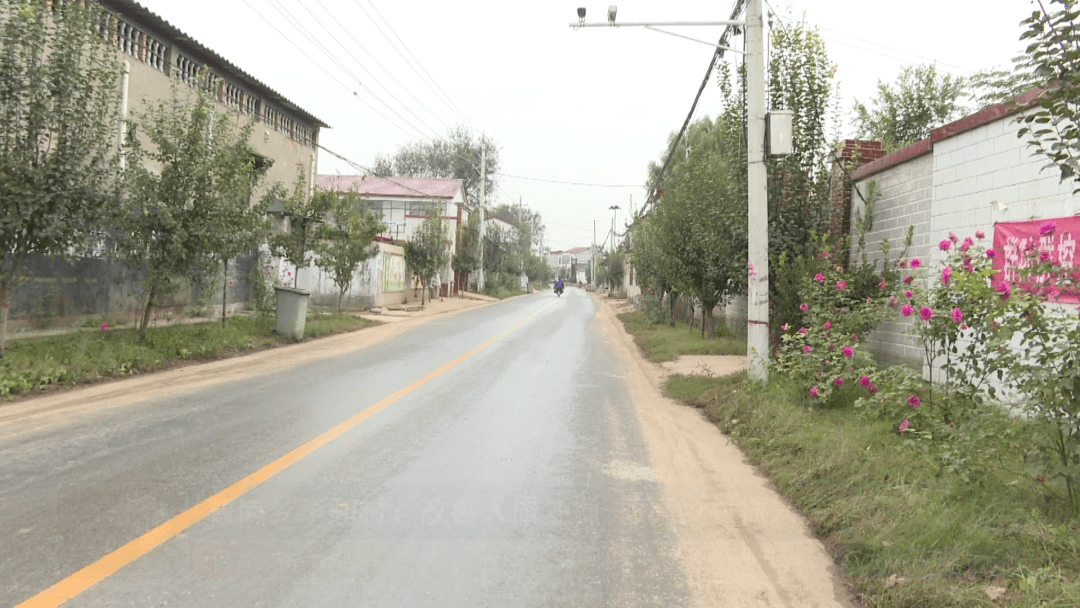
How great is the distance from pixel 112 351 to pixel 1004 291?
36.4 ft

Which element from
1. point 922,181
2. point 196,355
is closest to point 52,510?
point 196,355

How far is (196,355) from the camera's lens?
1241 centimetres

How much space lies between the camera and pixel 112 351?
35.2ft

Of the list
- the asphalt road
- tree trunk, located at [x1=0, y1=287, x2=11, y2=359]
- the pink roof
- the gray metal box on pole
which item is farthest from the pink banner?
the pink roof

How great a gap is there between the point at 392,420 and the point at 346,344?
895 cm

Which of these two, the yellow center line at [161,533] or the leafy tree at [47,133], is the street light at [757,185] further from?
the leafy tree at [47,133]

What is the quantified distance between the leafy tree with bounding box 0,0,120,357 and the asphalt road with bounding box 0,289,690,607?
349 centimetres

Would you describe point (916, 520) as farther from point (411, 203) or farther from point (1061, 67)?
point (411, 203)

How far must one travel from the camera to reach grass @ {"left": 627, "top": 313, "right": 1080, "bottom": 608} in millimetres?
3520

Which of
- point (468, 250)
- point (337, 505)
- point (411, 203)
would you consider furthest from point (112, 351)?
point (411, 203)

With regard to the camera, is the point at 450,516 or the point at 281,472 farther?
the point at 281,472

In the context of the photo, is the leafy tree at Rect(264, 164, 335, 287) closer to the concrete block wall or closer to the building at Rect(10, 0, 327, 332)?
the building at Rect(10, 0, 327, 332)

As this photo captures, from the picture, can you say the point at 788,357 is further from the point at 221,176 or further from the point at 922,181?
the point at 221,176

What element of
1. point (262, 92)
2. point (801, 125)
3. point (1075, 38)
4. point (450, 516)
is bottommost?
point (450, 516)
